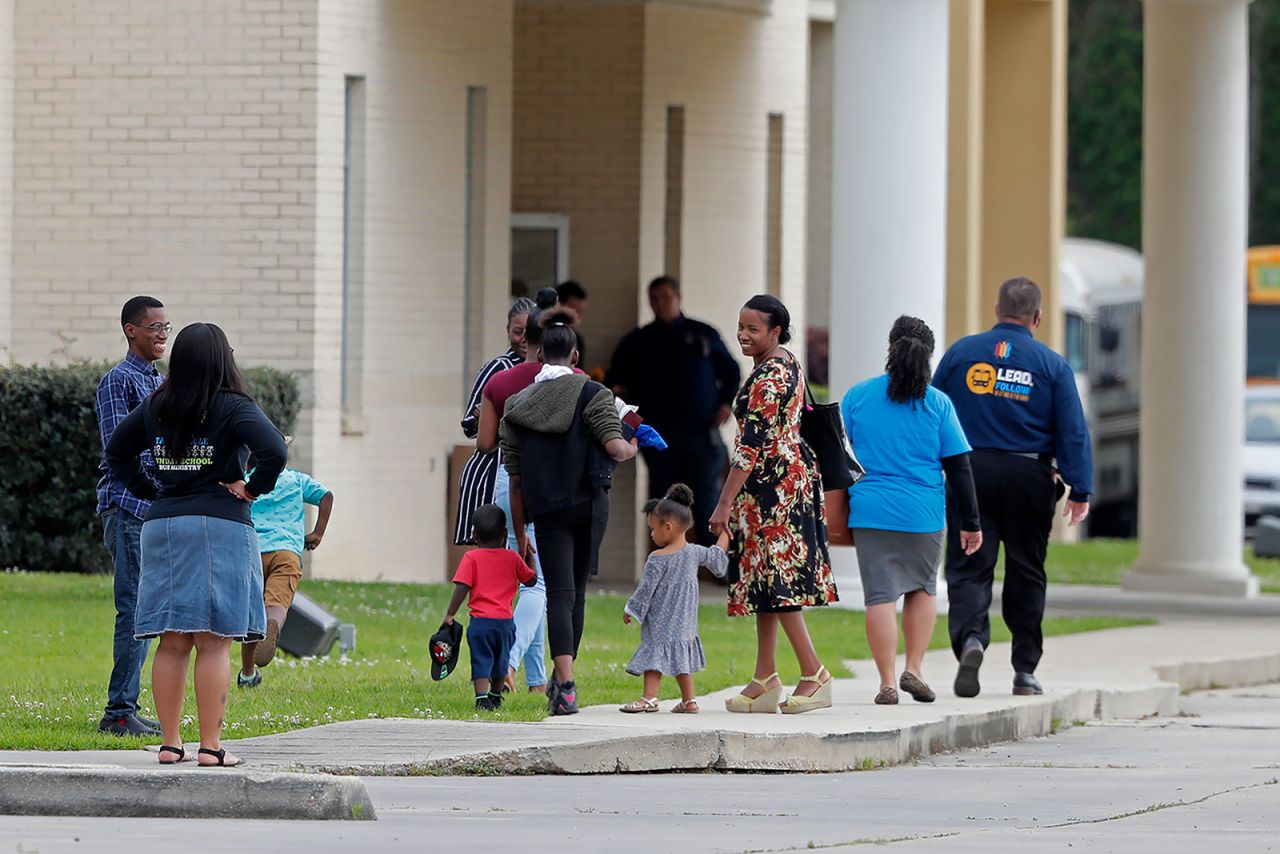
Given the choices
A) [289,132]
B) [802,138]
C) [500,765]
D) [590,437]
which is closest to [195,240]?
[289,132]

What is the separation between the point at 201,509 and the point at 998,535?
4.73 m

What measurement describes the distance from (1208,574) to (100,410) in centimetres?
1268

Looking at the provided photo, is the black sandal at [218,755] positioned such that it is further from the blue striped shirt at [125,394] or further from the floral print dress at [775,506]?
the floral print dress at [775,506]

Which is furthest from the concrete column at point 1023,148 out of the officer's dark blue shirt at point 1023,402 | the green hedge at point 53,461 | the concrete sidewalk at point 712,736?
the officer's dark blue shirt at point 1023,402

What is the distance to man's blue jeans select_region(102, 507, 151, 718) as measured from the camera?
32.3 feet

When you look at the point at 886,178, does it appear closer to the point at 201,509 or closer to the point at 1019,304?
the point at 1019,304

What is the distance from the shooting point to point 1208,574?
20484mm

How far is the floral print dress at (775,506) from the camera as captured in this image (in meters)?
10.8

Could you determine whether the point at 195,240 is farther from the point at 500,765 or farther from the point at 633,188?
the point at 500,765

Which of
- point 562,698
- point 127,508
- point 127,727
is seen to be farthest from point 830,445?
point 127,727

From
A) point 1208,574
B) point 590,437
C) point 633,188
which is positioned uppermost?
point 633,188

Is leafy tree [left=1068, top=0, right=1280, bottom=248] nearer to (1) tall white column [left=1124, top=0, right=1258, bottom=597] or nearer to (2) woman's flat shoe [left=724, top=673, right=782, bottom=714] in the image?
(1) tall white column [left=1124, top=0, right=1258, bottom=597]

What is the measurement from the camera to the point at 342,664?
42.8 ft

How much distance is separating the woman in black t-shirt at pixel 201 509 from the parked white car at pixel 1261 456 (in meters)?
22.4
